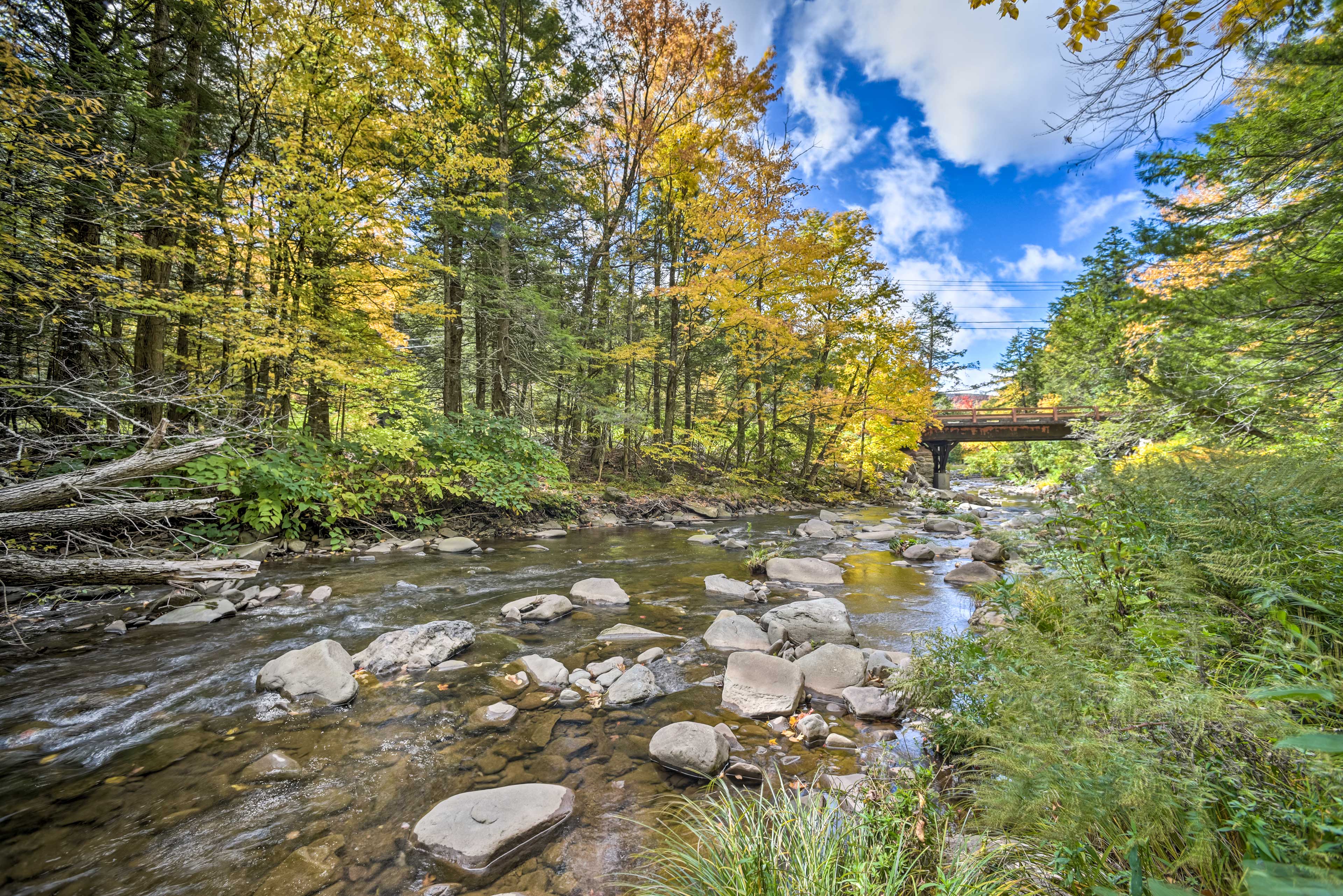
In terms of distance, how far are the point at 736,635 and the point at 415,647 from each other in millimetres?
3269

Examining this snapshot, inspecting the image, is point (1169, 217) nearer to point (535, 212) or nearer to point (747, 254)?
point (747, 254)

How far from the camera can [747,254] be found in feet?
40.8

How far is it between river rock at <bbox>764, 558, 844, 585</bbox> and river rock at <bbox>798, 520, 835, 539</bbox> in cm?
311

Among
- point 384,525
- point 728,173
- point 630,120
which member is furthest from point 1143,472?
point 630,120

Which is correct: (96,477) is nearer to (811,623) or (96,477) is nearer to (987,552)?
(811,623)

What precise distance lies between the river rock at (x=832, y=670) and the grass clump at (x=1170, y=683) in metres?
0.77

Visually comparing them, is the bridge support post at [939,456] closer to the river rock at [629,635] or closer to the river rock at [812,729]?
the river rock at [629,635]

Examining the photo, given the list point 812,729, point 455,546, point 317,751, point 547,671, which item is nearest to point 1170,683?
point 812,729

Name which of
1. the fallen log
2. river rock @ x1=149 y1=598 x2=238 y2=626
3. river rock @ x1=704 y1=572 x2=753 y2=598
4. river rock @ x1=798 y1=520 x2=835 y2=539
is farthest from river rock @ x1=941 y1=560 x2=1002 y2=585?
river rock @ x1=149 y1=598 x2=238 y2=626

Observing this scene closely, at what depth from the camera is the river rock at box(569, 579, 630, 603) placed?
6273 mm

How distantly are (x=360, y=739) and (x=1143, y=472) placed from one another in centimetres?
677

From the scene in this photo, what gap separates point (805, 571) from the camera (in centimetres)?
763

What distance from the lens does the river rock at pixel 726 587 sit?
670 cm

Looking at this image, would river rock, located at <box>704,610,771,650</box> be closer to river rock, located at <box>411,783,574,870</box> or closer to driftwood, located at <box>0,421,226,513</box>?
river rock, located at <box>411,783,574,870</box>
